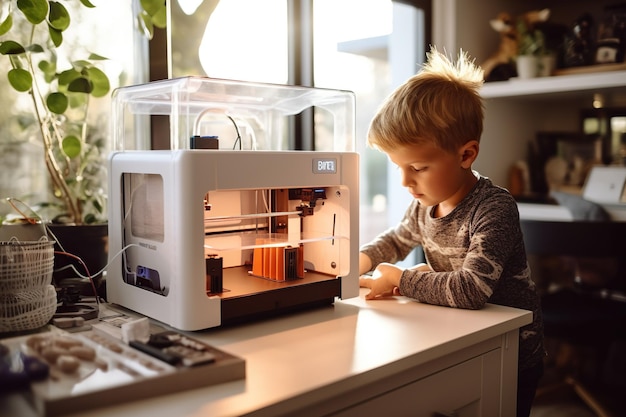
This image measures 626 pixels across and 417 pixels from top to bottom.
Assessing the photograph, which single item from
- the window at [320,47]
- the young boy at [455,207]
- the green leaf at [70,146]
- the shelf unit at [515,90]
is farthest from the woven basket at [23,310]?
the shelf unit at [515,90]

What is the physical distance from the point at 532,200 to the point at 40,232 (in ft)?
6.17

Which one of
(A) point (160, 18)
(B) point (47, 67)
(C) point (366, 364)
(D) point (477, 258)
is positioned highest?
(A) point (160, 18)

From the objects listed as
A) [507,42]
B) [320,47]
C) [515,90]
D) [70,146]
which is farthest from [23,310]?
[507,42]

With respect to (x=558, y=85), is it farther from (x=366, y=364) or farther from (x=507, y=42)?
(x=366, y=364)

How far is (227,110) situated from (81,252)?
43 cm

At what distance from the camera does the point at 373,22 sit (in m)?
2.39

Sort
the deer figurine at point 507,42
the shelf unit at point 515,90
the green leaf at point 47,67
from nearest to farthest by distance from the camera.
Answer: the green leaf at point 47,67 < the shelf unit at point 515,90 < the deer figurine at point 507,42

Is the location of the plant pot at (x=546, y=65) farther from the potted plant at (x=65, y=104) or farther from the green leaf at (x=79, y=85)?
the green leaf at (x=79, y=85)

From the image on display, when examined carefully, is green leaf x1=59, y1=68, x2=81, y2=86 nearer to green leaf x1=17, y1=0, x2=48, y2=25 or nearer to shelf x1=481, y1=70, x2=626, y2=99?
green leaf x1=17, y1=0, x2=48, y2=25

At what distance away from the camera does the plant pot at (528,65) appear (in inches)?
93.3

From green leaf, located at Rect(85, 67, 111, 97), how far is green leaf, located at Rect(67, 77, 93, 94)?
0.6 inches

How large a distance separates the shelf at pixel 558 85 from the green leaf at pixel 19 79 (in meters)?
1.74

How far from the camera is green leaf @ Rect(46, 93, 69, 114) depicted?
130 cm

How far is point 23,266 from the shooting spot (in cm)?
102
